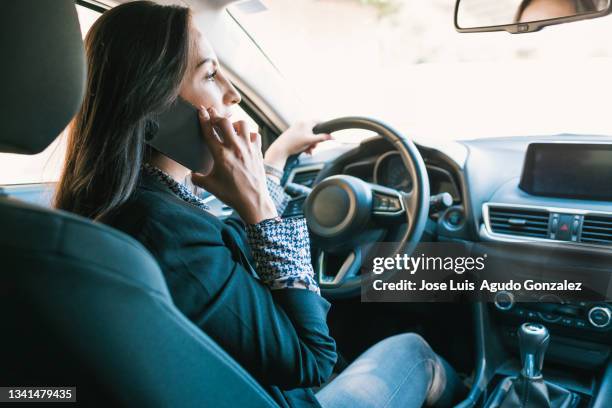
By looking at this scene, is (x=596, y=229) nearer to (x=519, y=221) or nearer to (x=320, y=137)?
(x=519, y=221)

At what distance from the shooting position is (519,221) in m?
2.02

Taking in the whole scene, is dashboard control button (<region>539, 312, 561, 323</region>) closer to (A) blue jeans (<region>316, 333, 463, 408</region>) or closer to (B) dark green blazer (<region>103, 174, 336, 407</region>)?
(A) blue jeans (<region>316, 333, 463, 408</region>)

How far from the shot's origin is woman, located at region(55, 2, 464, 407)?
Answer: 0.93 meters

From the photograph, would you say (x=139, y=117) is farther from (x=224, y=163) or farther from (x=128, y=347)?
(x=128, y=347)

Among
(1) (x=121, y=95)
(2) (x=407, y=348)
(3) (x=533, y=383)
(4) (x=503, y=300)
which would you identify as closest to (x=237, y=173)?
(1) (x=121, y=95)

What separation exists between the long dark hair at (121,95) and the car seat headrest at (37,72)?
0.28 meters

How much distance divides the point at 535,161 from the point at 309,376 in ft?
4.64

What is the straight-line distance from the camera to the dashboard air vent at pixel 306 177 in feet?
7.93

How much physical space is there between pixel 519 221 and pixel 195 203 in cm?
129

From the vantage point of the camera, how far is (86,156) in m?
1.10

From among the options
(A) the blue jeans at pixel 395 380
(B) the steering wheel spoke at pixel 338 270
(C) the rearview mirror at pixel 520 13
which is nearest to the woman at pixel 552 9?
(C) the rearview mirror at pixel 520 13

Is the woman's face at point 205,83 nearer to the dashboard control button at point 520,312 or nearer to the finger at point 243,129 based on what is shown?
the finger at point 243,129

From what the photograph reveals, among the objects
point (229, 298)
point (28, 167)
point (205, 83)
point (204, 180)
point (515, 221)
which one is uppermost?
point (205, 83)

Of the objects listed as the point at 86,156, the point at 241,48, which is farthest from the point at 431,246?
the point at 86,156
